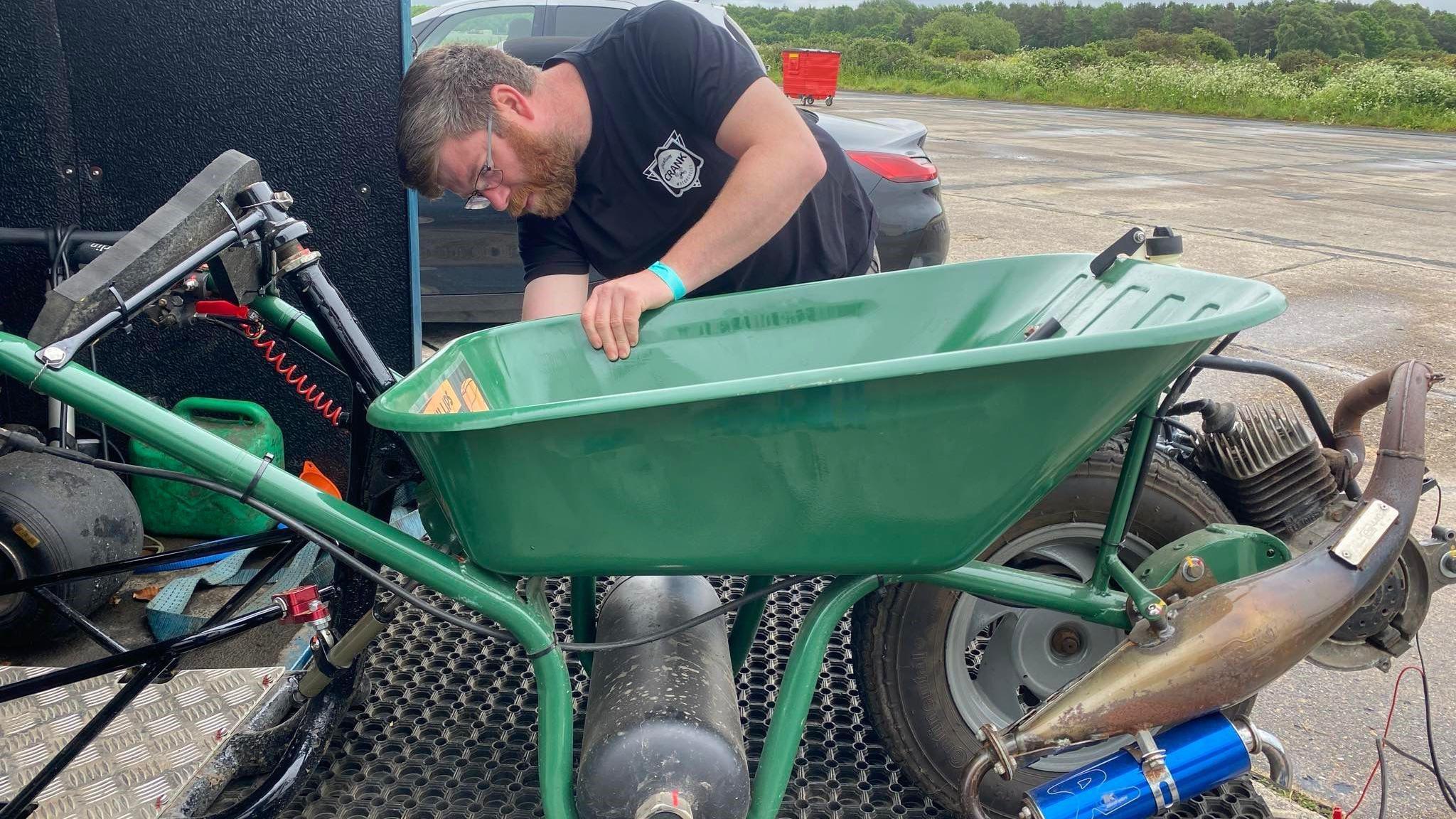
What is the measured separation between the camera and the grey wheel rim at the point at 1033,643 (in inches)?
84.7

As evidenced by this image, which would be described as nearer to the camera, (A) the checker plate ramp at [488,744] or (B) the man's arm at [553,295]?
(A) the checker plate ramp at [488,744]

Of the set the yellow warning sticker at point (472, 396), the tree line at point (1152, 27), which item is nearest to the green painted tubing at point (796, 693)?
the yellow warning sticker at point (472, 396)

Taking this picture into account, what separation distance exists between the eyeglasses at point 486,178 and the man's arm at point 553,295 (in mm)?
335

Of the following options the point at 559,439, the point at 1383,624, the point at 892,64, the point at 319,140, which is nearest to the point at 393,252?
the point at 319,140

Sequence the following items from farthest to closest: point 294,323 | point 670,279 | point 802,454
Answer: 1. point 294,323
2. point 670,279
3. point 802,454

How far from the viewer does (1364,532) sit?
1.78 m

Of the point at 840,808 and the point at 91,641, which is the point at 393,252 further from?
the point at 840,808

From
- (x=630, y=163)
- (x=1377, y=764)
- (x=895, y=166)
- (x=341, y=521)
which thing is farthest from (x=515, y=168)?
(x=895, y=166)

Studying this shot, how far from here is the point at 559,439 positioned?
4.81 feet

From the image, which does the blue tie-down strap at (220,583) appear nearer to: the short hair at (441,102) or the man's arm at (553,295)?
the man's arm at (553,295)

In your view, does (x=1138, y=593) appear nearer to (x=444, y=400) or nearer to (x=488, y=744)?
(x=444, y=400)

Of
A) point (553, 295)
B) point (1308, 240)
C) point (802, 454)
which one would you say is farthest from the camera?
point (1308, 240)

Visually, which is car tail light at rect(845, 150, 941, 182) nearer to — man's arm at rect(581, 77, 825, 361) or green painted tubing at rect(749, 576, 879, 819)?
man's arm at rect(581, 77, 825, 361)

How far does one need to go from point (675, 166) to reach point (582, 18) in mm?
4032
